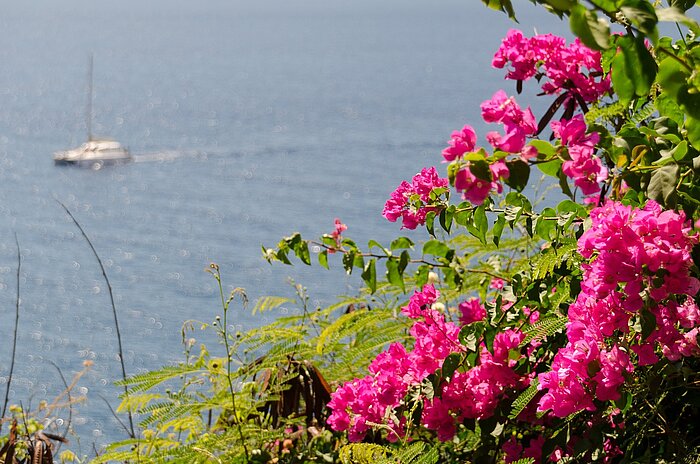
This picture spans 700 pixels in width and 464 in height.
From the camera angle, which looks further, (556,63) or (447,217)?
(556,63)

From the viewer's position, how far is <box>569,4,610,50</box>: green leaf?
41cm

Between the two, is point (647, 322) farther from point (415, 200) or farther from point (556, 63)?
point (556, 63)

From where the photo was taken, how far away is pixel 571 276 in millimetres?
907

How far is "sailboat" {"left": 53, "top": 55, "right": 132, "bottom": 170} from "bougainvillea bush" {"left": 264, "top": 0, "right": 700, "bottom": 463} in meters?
7.18

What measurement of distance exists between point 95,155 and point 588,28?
803 centimetres

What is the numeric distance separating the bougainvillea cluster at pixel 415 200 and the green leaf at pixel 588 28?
464 millimetres

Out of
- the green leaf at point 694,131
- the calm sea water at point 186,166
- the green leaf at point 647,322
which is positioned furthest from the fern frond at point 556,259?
the calm sea water at point 186,166

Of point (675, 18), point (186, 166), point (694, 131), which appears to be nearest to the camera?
point (675, 18)

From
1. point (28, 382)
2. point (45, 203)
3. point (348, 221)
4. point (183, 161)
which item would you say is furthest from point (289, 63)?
point (28, 382)

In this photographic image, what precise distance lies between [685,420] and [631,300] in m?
0.33

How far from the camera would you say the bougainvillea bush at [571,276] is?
60 centimetres

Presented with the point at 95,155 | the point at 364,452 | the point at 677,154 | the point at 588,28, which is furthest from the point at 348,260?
the point at 95,155

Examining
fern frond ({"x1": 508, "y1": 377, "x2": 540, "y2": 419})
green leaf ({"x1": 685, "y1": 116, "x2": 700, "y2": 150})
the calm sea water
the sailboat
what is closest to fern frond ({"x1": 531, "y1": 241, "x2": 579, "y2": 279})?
fern frond ({"x1": 508, "y1": 377, "x2": 540, "y2": 419})

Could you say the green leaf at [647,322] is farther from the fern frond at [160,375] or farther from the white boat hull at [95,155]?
the white boat hull at [95,155]
